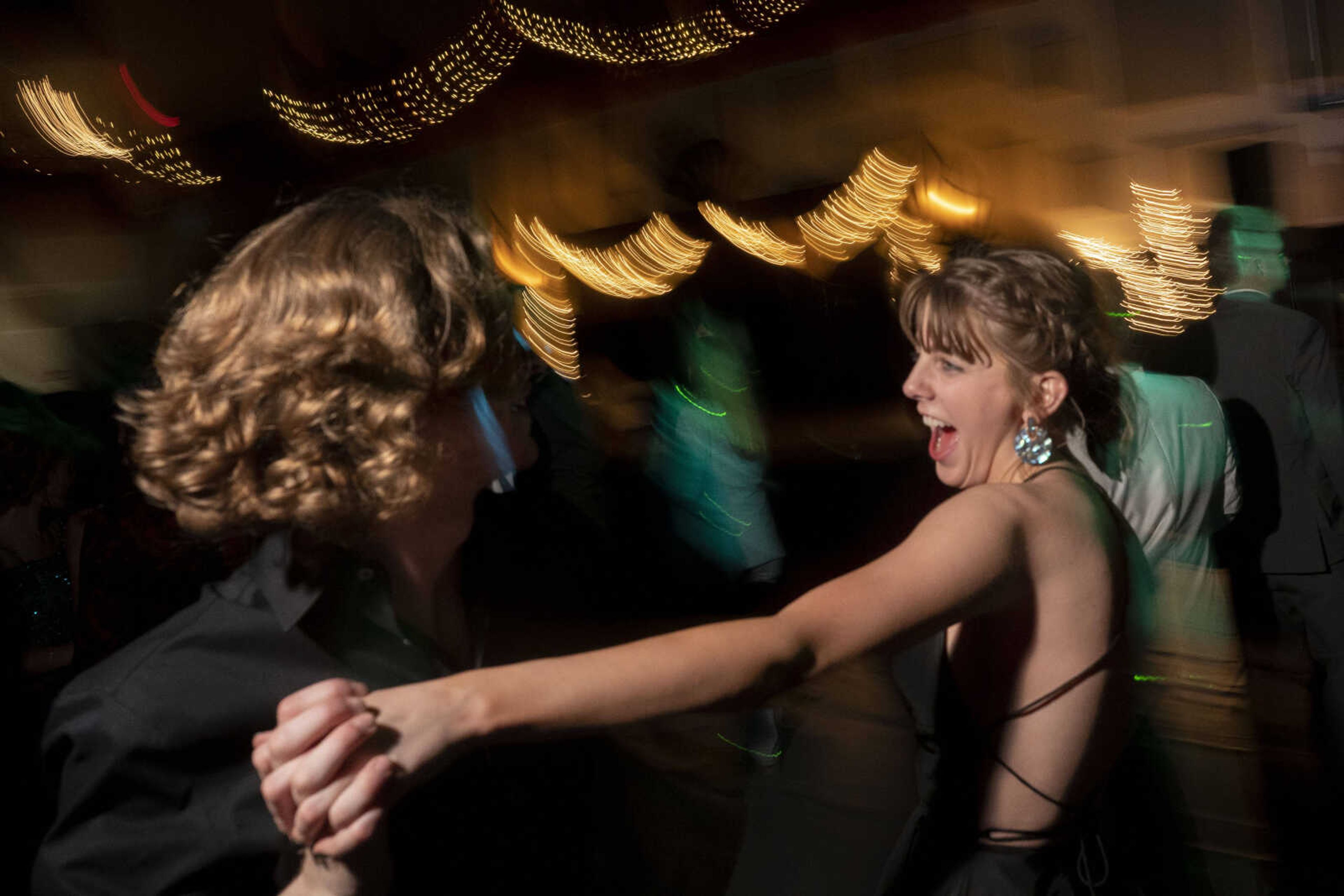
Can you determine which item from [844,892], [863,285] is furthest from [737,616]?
[863,285]

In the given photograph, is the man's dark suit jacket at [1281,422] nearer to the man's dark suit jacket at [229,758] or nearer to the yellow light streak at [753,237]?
the yellow light streak at [753,237]

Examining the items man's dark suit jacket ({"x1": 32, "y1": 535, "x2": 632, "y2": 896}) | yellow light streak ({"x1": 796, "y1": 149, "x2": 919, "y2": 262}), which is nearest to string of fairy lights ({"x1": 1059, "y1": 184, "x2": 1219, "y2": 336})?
yellow light streak ({"x1": 796, "y1": 149, "x2": 919, "y2": 262})

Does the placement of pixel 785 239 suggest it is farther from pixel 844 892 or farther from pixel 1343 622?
pixel 1343 622

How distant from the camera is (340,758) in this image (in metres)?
0.83

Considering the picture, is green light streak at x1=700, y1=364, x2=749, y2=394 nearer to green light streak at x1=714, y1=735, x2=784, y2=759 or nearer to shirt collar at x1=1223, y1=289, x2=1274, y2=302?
green light streak at x1=714, y1=735, x2=784, y2=759

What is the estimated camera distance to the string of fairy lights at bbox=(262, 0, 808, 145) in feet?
6.67

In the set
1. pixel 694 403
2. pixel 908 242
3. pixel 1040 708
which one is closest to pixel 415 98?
pixel 694 403

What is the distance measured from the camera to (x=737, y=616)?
2.39 m

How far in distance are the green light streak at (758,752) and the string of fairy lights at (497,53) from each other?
1408 millimetres

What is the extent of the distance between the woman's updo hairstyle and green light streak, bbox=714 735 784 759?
979 millimetres

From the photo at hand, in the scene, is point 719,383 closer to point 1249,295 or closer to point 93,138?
point 1249,295

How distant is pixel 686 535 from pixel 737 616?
23 centimetres

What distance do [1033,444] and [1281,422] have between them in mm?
1541

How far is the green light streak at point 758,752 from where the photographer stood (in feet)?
6.75
